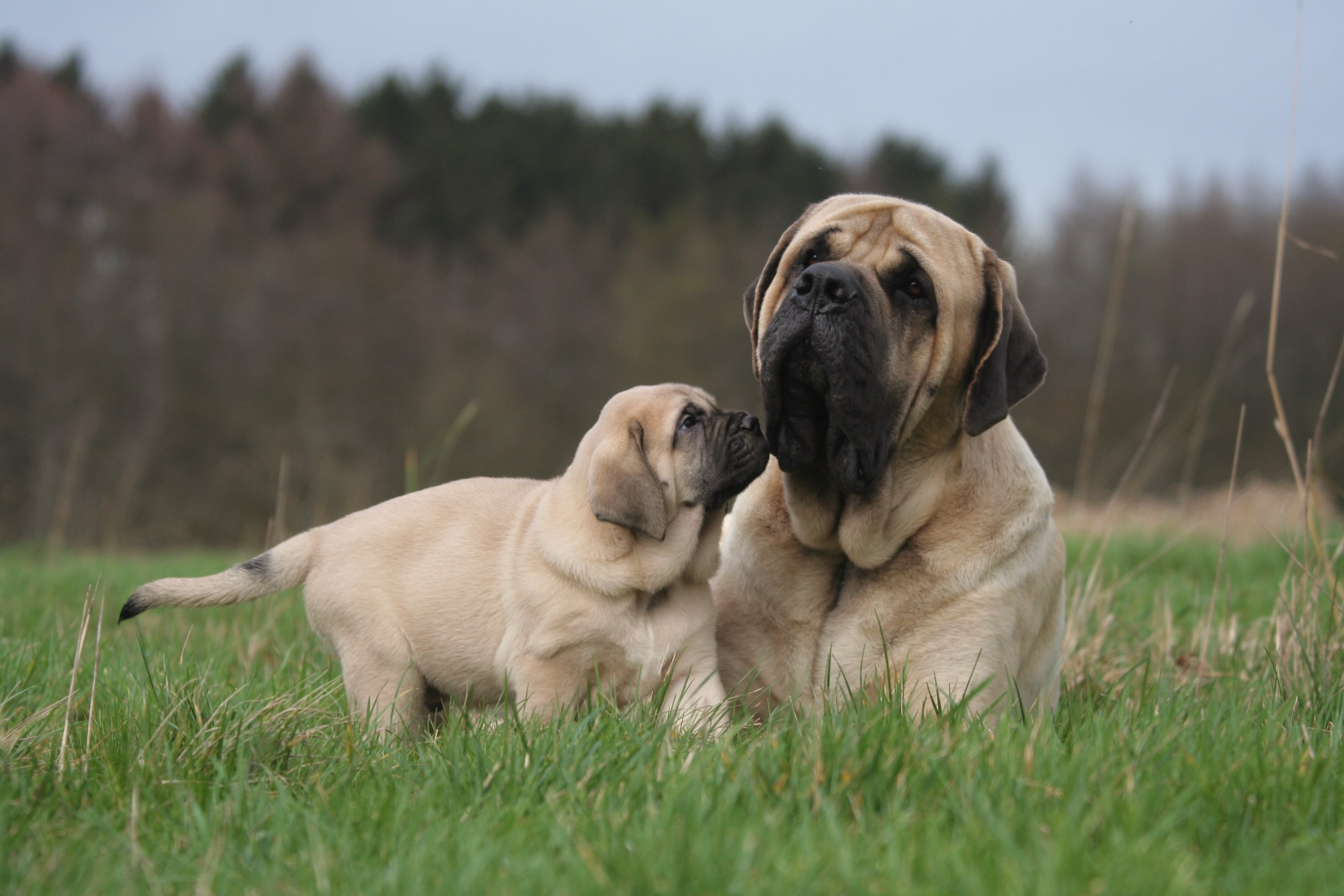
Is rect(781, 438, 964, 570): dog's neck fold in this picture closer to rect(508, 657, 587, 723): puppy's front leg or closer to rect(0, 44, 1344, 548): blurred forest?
rect(508, 657, 587, 723): puppy's front leg

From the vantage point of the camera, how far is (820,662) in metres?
3.53

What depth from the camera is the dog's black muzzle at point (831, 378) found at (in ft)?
10.7

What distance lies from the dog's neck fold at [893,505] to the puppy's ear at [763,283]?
56 centimetres

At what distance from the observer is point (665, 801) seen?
2215 millimetres

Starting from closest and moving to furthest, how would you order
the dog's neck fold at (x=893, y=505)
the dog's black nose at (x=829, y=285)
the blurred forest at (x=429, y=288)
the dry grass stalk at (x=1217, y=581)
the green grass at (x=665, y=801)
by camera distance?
the green grass at (x=665, y=801)
the dog's black nose at (x=829, y=285)
the dog's neck fold at (x=893, y=505)
the dry grass stalk at (x=1217, y=581)
the blurred forest at (x=429, y=288)

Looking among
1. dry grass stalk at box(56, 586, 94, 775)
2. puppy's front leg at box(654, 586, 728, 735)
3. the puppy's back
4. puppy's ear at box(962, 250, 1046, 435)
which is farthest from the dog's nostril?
dry grass stalk at box(56, 586, 94, 775)

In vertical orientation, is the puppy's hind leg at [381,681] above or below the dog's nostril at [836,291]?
below

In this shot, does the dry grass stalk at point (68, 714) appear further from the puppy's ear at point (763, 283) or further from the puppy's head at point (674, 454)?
the puppy's ear at point (763, 283)

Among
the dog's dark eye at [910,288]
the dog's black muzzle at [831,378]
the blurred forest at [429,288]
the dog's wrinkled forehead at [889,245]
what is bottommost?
the blurred forest at [429,288]

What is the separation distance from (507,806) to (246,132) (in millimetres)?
→ 25364

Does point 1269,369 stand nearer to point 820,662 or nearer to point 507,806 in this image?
point 820,662

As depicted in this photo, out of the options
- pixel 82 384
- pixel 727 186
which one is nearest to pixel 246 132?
pixel 82 384

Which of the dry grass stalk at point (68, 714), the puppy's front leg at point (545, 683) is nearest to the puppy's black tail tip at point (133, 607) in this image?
the dry grass stalk at point (68, 714)

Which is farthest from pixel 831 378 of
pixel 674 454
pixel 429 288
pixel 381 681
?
pixel 429 288
